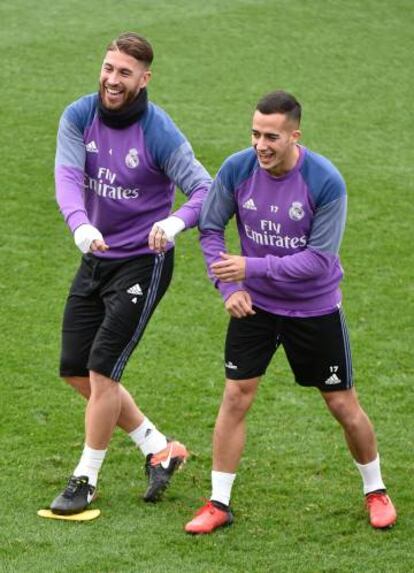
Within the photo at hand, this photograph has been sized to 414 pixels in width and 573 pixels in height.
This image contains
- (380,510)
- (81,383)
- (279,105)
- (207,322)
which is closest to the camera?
(279,105)

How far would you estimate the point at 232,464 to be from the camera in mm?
6016

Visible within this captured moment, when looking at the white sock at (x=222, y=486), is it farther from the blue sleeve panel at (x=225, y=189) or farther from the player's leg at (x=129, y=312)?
the blue sleeve panel at (x=225, y=189)

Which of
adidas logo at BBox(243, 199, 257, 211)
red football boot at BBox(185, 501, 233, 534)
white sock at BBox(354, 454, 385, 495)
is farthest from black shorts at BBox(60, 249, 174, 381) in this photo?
white sock at BBox(354, 454, 385, 495)

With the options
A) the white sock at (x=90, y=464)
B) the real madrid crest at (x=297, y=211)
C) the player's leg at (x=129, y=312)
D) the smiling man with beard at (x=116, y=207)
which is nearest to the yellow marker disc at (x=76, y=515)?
the smiling man with beard at (x=116, y=207)

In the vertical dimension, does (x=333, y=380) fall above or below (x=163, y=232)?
below

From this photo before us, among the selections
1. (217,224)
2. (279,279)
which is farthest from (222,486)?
(217,224)

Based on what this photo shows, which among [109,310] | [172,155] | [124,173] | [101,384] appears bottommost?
[101,384]

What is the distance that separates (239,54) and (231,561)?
40.5ft

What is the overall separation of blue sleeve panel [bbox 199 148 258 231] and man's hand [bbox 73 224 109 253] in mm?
487

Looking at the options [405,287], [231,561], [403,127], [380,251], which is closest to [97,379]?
[231,561]

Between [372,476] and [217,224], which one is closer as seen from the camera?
[217,224]

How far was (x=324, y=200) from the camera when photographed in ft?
18.4

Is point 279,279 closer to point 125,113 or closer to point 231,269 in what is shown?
point 231,269

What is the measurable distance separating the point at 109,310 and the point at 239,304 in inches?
29.4
